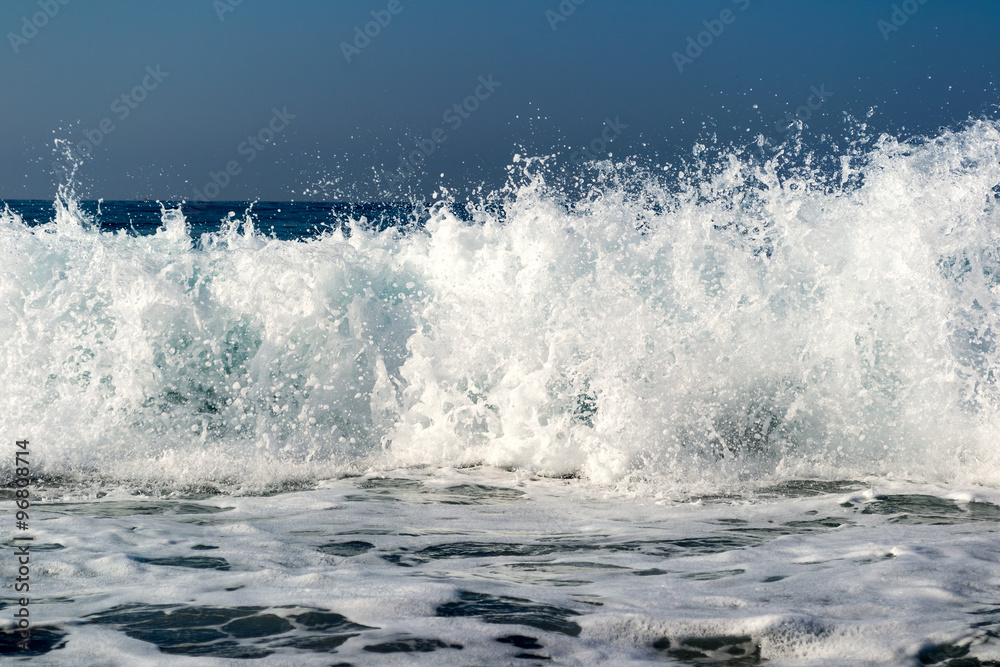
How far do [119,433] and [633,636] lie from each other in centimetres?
528

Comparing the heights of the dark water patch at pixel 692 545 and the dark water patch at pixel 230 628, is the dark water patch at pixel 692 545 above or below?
above

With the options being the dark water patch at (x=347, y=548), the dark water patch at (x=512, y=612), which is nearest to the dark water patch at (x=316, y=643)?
the dark water patch at (x=512, y=612)

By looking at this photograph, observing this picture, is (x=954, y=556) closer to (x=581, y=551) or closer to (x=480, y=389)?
(x=581, y=551)

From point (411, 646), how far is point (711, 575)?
5.31 ft

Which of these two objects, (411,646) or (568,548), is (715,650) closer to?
(411,646)

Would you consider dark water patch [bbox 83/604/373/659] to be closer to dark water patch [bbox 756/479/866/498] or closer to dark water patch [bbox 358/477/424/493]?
dark water patch [bbox 358/477/424/493]

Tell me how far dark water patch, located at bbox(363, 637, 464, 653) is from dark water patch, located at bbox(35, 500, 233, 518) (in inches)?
104

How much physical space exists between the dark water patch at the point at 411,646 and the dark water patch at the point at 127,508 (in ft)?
8.69

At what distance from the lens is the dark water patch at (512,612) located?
3369mm

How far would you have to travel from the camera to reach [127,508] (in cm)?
552

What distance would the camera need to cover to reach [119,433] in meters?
7.14

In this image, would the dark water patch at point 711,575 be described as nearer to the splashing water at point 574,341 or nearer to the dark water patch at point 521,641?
the dark water patch at point 521,641

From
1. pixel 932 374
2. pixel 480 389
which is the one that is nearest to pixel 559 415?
pixel 480 389

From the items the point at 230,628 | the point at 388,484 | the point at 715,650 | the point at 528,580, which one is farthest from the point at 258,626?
the point at 388,484
